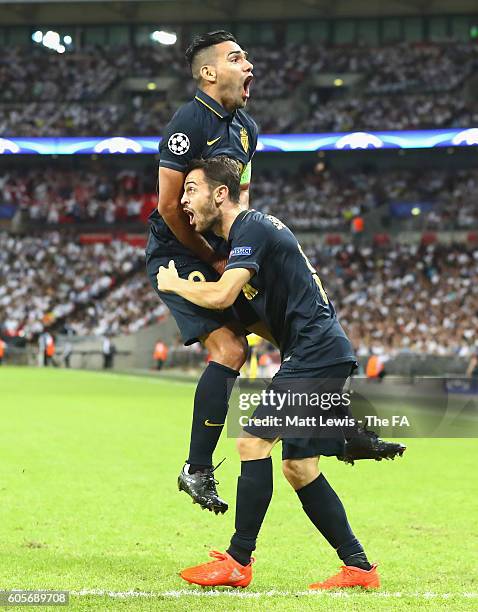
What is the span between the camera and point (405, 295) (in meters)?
32.3

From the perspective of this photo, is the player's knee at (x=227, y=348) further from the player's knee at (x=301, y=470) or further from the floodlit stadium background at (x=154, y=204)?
the floodlit stadium background at (x=154, y=204)

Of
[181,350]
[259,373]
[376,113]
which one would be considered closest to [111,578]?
[259,373]

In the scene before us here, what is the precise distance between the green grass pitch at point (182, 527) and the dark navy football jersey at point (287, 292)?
122 centimetres

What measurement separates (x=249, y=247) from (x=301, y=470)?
1.17m

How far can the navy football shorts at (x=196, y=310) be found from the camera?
17.4 feet

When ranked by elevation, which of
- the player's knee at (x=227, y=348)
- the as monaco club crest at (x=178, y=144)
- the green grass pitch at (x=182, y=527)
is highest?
the as monaco club crest at (x=178, y=144)

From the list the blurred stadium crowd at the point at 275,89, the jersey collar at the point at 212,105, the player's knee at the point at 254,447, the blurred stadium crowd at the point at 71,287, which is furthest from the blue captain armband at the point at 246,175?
the blurred stadium crowd at the point at 275,89

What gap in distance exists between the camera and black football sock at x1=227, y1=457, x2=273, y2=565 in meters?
4.81

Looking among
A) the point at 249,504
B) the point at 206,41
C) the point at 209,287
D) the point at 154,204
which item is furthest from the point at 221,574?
the point at 154,204

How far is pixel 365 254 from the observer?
35781 millimetres

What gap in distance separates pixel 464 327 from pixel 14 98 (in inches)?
983

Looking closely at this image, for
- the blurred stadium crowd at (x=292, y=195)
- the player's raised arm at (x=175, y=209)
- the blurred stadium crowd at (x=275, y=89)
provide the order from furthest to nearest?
the blurred stadium crowd at (x=275, y=89) < the blurred stadium crowd at (x=292, y=195) < the player's raised arm at (x=175, y=209)

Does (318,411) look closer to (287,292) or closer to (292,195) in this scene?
(287,292)

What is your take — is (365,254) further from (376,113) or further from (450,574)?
(450,574)
